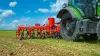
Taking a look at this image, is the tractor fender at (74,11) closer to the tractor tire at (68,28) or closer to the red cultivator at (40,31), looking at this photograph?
the tractor tire at (68,28)

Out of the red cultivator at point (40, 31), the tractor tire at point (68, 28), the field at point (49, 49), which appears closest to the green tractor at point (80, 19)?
the tractor tire at point (68, 28)

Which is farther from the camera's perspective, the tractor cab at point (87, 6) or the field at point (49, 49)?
the tractor cab at point (87, 6)

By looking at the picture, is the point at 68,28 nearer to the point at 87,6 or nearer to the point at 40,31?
the point at 87,6

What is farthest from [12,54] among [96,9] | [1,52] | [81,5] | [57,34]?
[57,34]

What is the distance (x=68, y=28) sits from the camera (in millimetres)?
14094

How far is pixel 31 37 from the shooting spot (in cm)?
1642

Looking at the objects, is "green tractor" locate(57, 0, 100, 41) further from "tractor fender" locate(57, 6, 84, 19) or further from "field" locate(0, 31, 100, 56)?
"field" locate(0, 31, 100, 56)

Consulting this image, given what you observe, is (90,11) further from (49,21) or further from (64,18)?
(49,21)

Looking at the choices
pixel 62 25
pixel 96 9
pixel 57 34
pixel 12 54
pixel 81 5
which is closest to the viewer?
pixel 12 54

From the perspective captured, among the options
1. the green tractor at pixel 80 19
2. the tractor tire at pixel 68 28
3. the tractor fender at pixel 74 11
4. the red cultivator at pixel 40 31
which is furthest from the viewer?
the red cultivator at pixel 40 31

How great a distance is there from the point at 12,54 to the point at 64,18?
6.33 m

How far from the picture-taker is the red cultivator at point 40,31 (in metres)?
16.2

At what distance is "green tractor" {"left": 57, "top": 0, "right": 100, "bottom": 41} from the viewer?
40.6ft

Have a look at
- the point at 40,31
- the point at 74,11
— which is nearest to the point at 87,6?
the point at 74,11
